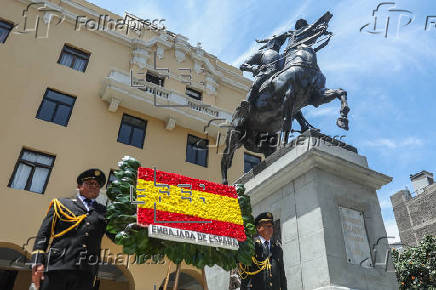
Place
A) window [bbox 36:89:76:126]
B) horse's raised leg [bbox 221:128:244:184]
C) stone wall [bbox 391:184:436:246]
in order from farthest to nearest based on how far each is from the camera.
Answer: stone wall [bbox 391:184:436:246], window [bbox 36:89:76:126], horse's raised leg [bbox 221:128:244:184]

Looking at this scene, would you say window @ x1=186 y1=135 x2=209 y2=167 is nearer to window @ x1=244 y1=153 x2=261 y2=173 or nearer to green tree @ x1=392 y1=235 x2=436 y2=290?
window @ x1=244 y1=153 x2=261 y2=173

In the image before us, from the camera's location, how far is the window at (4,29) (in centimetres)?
1512

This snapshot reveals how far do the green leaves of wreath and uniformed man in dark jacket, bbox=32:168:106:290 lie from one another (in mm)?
206

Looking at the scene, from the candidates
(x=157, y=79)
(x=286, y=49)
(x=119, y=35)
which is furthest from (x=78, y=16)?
(x=286, y=49)

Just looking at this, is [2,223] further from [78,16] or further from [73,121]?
[78,16]

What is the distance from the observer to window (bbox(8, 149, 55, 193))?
12.6 meters

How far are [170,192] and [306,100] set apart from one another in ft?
16.3

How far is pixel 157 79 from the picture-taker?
1883 cm

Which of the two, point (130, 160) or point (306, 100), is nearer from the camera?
point (130, 160)

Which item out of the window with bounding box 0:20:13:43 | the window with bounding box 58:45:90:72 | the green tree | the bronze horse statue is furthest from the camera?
the window with bounding box 58:45:90:72

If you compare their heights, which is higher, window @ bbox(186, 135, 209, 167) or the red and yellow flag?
window @ bbox(186, 135, 209, 167)

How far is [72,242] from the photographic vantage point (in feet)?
11.7
